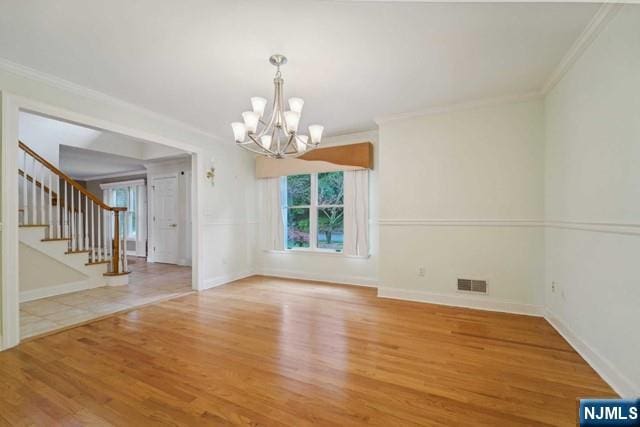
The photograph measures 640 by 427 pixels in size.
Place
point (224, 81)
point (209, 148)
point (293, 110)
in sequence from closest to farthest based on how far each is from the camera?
point (293, 110)
point (224, 81)
point (209, 148)

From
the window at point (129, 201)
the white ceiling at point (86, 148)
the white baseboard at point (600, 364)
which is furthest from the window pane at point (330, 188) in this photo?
the window at point (129, 201)

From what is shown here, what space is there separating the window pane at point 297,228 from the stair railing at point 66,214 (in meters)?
2.93

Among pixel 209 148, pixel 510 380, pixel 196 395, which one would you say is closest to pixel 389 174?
pixel 510 380

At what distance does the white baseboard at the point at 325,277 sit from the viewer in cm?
443

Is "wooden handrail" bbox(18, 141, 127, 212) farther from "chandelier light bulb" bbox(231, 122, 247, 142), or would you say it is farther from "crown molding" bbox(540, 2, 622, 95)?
"crown molding" bbox(540, 2, 622, 95)

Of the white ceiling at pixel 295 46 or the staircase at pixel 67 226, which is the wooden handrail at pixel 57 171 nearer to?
the staircase at pixel 67 226

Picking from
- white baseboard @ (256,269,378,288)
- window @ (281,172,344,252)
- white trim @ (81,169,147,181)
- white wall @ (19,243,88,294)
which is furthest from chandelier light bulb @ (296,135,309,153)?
white trim @ (81,169,147,181)

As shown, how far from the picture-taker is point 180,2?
66.8 inches

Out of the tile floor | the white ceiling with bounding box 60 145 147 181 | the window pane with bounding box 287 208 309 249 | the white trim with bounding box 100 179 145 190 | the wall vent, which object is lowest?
the tile floor

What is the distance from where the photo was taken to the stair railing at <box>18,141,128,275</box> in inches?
156

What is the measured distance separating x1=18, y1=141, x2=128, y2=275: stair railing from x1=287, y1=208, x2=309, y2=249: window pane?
9.62ft

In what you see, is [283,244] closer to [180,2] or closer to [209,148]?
[209,148]

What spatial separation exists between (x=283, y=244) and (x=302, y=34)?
12.3 ft

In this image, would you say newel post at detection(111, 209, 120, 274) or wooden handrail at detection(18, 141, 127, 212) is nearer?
wooden handrail at detection(18, 141, 127, 212)
